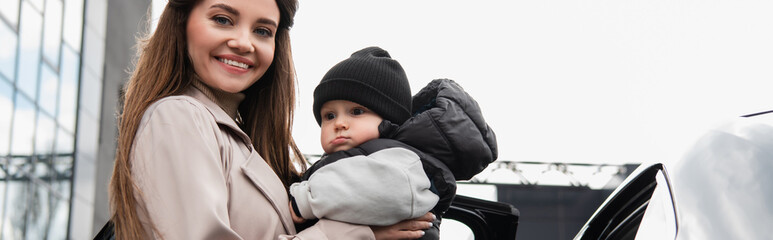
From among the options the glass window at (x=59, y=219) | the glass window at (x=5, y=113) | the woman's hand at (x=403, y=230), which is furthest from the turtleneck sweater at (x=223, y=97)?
the glass window at (x=59, y=219)

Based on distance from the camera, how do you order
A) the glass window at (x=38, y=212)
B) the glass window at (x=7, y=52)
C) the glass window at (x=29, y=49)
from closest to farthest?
the glass window at (x=7, y=52) < the glass window at (x=29, y=49) < the glass window at (x=38, y=212)

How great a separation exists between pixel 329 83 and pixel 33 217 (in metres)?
15.6

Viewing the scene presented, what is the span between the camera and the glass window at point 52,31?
56.8 ft

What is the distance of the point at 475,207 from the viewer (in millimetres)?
2914

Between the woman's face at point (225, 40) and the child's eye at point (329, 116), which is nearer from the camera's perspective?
the woman's face at point (225, 40)

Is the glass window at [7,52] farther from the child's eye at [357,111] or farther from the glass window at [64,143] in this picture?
the child's eye at [357,111]

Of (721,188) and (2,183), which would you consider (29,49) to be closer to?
(2,183)

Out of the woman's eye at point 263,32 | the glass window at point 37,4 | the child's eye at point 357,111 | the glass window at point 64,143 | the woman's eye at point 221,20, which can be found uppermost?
the woman's eye at point 221,20

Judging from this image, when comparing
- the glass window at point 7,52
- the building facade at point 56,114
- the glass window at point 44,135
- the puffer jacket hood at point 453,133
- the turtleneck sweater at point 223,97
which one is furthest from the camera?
the glass window at point 44,135

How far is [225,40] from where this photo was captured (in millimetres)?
2594

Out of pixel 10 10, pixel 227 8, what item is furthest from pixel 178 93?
pixel 10 10

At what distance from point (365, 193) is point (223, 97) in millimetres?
739

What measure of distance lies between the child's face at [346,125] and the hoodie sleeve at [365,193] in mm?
246

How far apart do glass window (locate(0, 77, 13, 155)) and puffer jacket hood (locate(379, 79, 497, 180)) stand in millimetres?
13236
